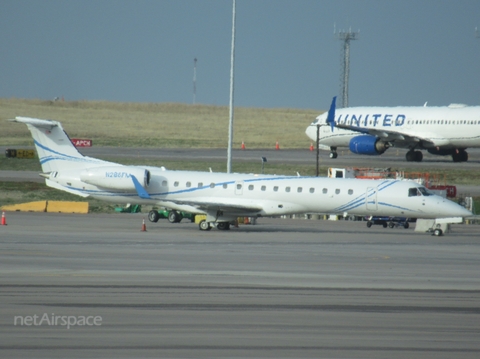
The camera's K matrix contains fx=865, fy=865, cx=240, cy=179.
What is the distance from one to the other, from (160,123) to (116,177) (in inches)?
3539

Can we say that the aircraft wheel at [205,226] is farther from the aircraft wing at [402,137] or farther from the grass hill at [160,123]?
the grass hill at [160,123]


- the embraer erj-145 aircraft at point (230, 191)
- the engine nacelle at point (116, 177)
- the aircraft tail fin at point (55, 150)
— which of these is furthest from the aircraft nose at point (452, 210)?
the aircraft tail fin at point (55, 150)

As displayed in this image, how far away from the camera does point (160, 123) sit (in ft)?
410

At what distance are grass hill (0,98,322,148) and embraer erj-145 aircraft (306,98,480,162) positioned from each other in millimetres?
22600

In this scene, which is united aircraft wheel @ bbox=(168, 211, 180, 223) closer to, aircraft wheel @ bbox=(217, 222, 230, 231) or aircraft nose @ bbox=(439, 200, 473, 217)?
aircraft wheel @ bbox=(217, 222, 230, 231)

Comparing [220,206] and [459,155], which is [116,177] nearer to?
[220,206]

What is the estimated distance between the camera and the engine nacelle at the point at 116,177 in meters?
35.5

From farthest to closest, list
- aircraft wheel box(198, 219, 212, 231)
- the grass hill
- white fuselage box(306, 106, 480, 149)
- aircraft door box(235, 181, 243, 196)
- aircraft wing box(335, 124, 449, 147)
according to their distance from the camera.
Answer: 1. the grass hill
2. aircraft wing box(335, 124, 449, 147)
3. white fuselage box(306, 106, 480, 149)
4. aircraft door box(235, 181, 243, 196)
5. aircraft wheel box(198, 219, 212, 231)

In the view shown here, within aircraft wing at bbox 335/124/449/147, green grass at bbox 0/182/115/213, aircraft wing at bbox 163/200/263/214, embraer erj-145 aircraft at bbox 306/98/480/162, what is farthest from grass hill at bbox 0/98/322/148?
aircraft wing at bbox 163/200/263/214

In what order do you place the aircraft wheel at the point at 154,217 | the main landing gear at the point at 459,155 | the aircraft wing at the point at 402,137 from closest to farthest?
the aircraft wheel at the point at 154,217, the aircraft wing at the point at 402,137, the main landing gear at the point at 459,155

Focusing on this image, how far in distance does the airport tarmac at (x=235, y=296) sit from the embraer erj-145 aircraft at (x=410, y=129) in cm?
3355

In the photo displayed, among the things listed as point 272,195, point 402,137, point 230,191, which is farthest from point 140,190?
point 402,137

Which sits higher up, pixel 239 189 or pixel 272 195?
pixel 239 189

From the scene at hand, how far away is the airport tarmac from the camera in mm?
13211
